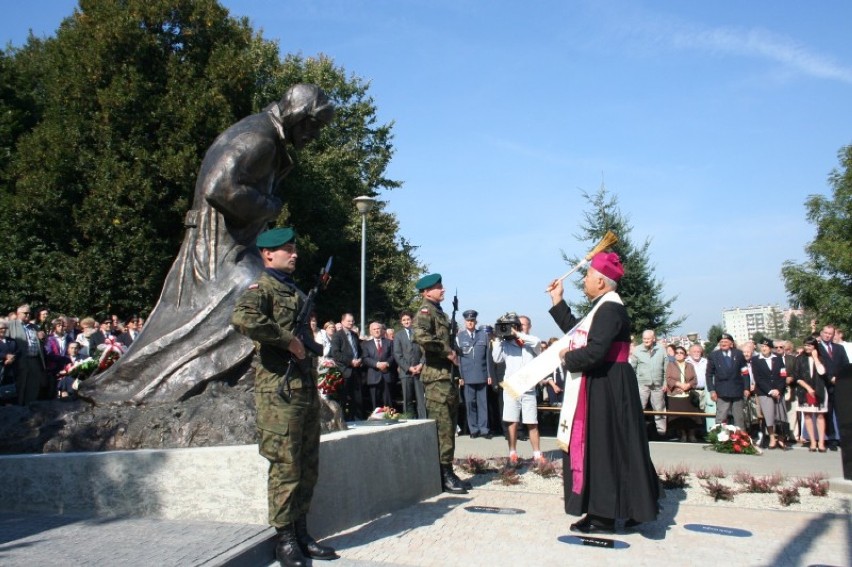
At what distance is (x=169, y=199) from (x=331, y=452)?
18293 millimetres

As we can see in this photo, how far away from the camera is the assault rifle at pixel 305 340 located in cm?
509

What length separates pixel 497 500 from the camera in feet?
25.4

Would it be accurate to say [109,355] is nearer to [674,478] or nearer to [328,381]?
[328,381]

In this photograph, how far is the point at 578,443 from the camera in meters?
A: 6.38

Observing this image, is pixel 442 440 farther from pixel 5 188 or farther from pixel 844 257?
pixel 844 257

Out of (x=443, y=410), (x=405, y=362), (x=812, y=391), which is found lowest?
(x=443, y=410)

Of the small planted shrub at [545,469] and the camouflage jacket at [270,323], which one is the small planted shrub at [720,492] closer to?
the small planted shrub at [545,469]

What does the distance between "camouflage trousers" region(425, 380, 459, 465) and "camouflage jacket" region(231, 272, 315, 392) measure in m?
2.87

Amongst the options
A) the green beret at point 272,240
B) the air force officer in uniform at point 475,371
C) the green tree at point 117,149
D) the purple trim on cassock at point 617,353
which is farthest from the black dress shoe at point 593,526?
the green tree at point 117,149

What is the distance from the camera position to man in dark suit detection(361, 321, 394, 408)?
606 inches

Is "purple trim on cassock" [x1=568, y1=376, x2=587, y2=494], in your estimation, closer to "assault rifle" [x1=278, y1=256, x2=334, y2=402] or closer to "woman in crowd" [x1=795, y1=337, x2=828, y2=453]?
"assault rifle" [x1=278, y1=256, x2=334, y2=402]

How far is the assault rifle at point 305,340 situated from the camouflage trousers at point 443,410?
274 centimetres

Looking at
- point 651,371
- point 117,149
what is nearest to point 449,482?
point 651,371

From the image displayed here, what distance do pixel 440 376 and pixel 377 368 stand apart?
7.37 m
